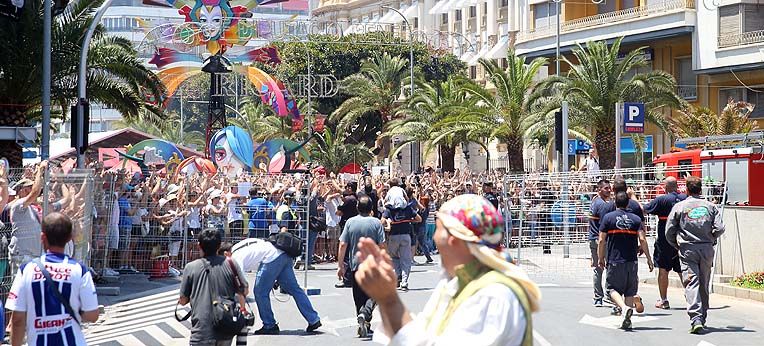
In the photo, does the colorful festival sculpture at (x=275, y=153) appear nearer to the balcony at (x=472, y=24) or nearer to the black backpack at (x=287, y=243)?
the balcony at (x=472, y=24)

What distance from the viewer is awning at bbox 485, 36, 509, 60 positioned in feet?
219

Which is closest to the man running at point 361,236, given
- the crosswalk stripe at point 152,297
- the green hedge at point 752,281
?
the crosswalk stripe at point 152,297

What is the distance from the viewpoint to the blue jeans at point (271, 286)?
13.7 m

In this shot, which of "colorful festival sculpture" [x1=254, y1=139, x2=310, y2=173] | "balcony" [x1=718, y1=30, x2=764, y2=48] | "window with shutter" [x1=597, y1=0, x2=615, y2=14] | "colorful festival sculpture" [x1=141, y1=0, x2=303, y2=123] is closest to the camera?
"balcony" [x1=718, y1=30, x2=764, y2=48]

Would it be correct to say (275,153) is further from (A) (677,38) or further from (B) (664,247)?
(B) (664,247)

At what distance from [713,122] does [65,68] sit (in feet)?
86.2

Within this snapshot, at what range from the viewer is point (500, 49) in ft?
221

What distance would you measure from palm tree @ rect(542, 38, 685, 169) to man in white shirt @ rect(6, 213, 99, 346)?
112 ft

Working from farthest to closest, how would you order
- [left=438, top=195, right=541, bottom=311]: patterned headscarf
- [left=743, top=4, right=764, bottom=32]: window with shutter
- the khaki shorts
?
1. [left=743, top=4, right=764, bottom=32]: window with shutter
2. the khaki shorts
3. [left=438, top=195, right=541, bottom=311]: patterned headscarf

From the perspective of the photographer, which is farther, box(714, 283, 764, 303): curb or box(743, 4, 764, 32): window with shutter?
box(743, 4, 764, 32): window with shutter

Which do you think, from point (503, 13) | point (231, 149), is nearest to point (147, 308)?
point (231, 149)

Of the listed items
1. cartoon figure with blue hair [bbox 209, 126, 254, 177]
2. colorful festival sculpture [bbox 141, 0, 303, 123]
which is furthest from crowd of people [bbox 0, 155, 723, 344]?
colorful festival sculpture [bbox 141, 0, 303, 123]

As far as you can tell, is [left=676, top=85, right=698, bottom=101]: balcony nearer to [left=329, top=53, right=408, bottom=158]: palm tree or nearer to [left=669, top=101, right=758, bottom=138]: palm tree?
[left=669, top=101, right=758, bottom=138]: palm tree

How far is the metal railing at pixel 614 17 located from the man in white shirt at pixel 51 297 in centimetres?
4299
